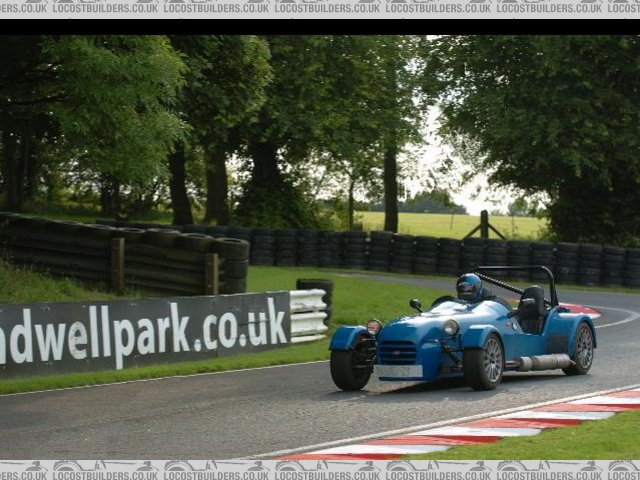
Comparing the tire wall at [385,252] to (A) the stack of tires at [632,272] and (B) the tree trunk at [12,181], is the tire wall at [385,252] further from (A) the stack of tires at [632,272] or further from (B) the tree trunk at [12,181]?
(B) the tree trunk at [12,181]

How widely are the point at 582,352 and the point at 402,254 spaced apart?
776 inches

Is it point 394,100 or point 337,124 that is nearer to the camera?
point 337,124

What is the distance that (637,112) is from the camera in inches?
1435

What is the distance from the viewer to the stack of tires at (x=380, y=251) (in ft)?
116

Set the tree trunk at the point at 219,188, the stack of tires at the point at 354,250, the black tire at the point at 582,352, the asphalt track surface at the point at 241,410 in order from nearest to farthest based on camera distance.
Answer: the asphalt track surface at the point at 241,410
the black tire at the point at 582,352
the stack of tires at the point at 354,250
the tree trunk at the point at 219,188

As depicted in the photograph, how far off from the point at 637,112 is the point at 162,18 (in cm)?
2731

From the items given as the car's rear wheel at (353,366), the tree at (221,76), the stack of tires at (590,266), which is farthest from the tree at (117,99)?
the stack of tires at (590,266)

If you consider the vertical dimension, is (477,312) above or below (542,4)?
below

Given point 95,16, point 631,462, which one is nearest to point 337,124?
point 95,16

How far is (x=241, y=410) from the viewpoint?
1248 cm

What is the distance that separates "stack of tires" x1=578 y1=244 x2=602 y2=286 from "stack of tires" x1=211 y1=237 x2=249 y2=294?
46.6 ft

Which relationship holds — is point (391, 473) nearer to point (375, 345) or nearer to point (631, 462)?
point (631, 462)

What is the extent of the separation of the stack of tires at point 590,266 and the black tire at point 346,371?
65.2ft

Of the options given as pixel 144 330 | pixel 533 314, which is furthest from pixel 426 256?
pixel 533 314
